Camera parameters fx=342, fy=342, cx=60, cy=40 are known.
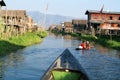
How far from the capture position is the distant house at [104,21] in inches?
2910

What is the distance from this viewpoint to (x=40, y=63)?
95.9 feet

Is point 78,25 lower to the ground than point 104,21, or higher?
lower

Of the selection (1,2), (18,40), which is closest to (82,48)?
(18,40)

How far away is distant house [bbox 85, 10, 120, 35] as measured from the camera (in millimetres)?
73912

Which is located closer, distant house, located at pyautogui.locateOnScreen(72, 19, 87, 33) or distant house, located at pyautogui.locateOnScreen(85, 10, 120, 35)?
distant house, located at pyautogui.locateOnScreen(85, 10, 120, 35)

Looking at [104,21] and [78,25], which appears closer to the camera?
[104,21]

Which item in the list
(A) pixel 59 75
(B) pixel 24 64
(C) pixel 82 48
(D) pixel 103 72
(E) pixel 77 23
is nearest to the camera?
(A) pixel 59 75

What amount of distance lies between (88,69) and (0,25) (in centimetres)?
1940

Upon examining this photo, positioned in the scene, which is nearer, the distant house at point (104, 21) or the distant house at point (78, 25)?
the distant house at point (104, 21)

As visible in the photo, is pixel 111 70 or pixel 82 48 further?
pixel 82 48

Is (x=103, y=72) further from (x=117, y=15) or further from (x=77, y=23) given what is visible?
(x=77, y=23)

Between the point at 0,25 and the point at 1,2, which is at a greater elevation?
the point at 1,2

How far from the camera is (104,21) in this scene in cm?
7638

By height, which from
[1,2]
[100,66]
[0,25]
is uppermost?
[1,2]
